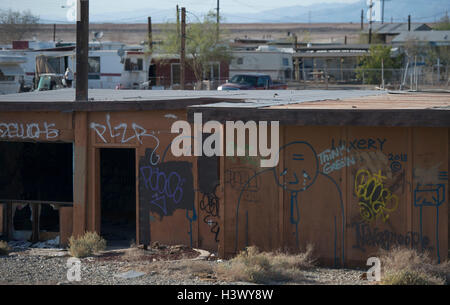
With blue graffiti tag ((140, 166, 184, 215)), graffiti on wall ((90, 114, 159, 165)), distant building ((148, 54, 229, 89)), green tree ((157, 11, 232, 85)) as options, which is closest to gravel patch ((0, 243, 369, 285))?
blue graffiti tag ((140, 166, 184, 215))

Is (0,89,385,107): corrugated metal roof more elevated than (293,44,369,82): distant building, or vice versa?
(293,44,369,82): distant building

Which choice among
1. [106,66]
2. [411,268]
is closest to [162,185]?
[411,268]

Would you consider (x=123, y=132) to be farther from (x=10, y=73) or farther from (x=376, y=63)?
(x=376, y=63)

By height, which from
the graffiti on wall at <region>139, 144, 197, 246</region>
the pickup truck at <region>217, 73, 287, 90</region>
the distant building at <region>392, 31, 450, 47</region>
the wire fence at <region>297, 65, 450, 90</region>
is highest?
the distant building at <region>392, 31, 450, 47</region>

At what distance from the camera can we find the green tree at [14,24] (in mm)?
82000

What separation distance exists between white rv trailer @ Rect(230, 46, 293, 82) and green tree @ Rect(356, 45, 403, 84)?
18.5 feet

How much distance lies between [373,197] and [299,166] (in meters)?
1.37

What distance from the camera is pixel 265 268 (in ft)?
31.4

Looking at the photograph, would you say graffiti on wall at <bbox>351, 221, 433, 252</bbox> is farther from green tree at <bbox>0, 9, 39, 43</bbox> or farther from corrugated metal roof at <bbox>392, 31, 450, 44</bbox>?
green tree at <bbox>0, 9, 39, 43</bbox>

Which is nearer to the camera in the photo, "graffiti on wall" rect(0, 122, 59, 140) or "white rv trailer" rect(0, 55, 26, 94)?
"graffiti on wall" rect(0, 122, 59, 140)

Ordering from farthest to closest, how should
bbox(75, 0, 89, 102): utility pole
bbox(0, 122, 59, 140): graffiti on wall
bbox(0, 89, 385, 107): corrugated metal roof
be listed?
bbox(75, 0, 89, 102): utility pole
bbox(0, 122, 59, 140): graffiti on wall
bbox(0, 89, 385, 107): corrugated metal roof

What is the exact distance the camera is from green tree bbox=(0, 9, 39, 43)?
82000mm

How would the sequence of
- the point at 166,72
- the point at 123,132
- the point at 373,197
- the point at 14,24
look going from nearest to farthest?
the point at 373,197, the point at 123,132, the point at 166,72, the point at 14,24
